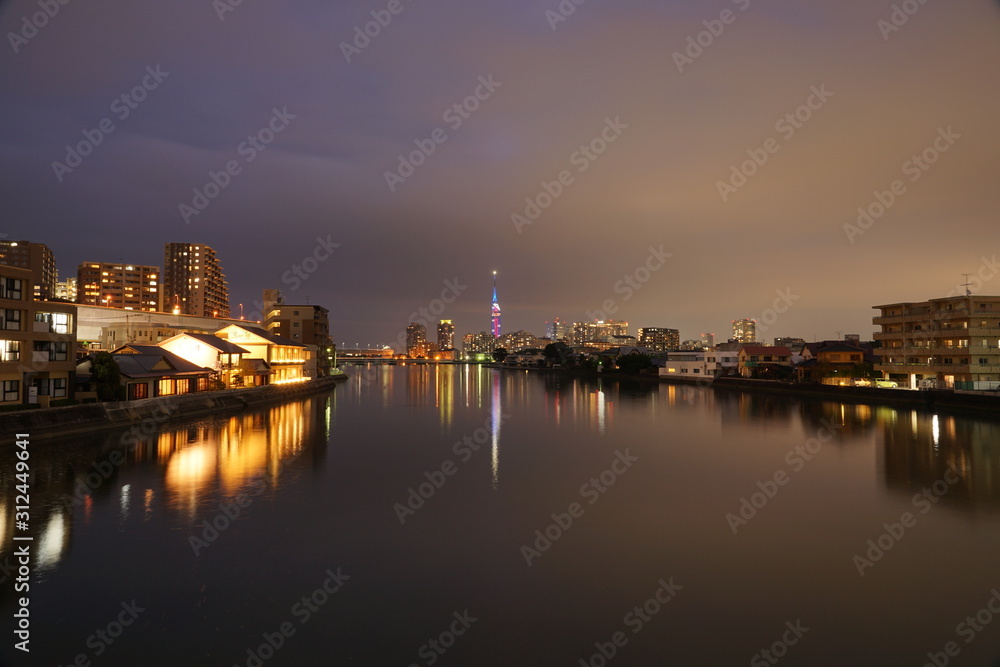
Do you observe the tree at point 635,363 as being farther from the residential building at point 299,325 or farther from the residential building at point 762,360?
the residential building at point 299,325

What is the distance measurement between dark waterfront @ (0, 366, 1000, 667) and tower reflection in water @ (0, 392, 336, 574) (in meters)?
0.09

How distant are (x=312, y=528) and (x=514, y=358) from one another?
358ft

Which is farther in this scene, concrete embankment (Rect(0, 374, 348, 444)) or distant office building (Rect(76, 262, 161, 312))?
distant office building (Rect(76, 262, 161, 312))

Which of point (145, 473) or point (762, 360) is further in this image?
point (762, 360)

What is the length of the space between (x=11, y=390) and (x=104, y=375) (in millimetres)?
2958

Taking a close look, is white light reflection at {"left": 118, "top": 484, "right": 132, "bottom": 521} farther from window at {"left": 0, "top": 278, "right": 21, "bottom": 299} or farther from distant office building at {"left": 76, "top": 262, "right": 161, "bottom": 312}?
distant office building at {"left": 76, "top": 262, "right": 161, "bottom": 312}

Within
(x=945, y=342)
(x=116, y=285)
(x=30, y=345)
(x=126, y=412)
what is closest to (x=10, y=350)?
(x=30, y=345)

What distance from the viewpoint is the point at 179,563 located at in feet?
23.2

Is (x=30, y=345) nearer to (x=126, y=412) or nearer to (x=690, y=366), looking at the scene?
(x=126, y=412)

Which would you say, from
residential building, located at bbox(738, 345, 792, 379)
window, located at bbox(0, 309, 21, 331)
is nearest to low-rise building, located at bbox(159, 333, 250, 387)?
window, located at bbox(0, 309, 21, 331)

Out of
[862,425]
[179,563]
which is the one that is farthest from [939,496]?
[179,563]

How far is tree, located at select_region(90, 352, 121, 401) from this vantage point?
18609mm

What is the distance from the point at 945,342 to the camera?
2933cm

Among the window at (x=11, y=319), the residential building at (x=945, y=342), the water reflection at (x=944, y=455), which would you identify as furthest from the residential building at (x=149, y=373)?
the residential building at (x=945, y=342)
